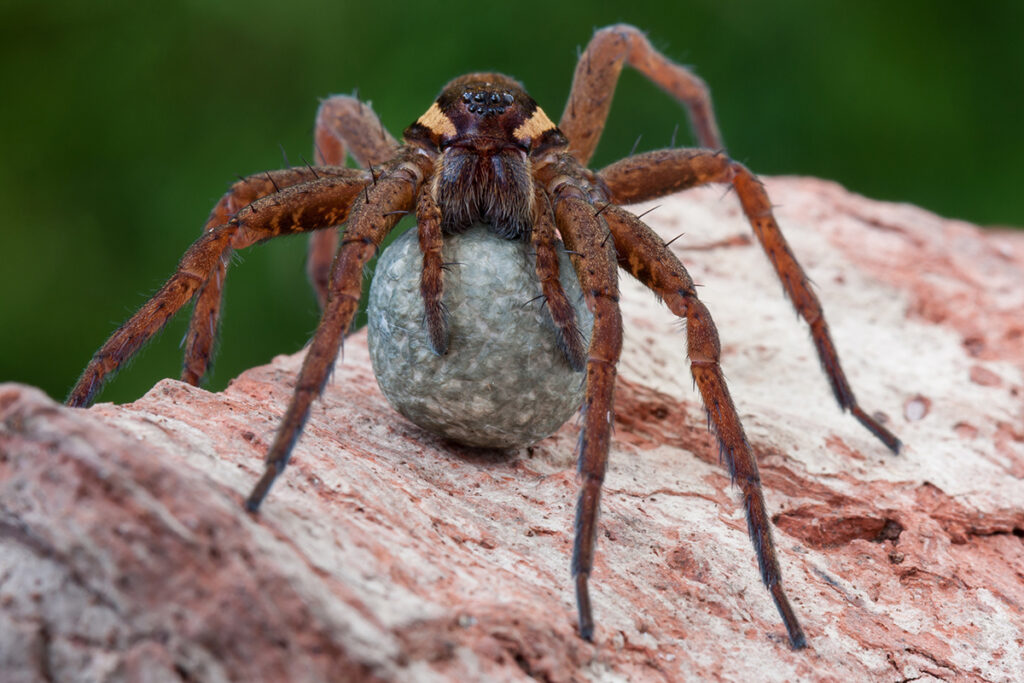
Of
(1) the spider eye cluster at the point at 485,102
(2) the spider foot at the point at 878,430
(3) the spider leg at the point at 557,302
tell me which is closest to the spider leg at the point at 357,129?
(1) the spider eye cluster at the point at 485,102

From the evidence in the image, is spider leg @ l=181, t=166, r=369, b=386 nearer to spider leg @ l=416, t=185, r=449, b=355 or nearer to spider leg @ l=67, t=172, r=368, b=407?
spider leg @ l=67, t=172, r=368, b=407

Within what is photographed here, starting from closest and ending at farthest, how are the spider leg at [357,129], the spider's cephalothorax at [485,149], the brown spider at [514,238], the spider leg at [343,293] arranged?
the spider leg at [343,293] < the brown spider at [514,238] < the spider's cephalothorax at [485,149] < the spider leg at [357,129]

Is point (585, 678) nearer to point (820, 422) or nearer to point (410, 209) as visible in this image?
point (410, 209)

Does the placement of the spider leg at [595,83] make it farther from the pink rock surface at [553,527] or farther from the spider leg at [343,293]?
the spider leg at [343,293]

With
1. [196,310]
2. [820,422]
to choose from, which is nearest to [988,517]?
[820,422]

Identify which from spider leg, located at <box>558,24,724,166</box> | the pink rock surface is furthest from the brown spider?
spider leg, located at <box>558,24,724,166</box>

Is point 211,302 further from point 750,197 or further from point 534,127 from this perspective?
point 750,197
